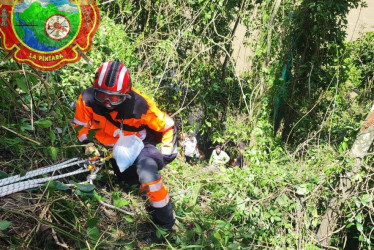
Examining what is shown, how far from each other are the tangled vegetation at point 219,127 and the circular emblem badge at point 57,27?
1.06ft

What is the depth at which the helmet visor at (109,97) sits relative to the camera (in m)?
3.23

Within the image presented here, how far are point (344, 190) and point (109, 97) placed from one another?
2621mm

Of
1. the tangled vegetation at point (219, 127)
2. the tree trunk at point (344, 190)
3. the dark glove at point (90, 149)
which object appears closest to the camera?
the tangled vegetation at point (219, 127)

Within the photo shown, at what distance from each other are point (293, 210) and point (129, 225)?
6.00ft

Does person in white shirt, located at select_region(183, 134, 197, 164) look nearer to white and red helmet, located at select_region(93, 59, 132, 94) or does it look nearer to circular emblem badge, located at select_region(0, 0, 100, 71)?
white and red helmet, located at select_region(93, 59, 132, 94)

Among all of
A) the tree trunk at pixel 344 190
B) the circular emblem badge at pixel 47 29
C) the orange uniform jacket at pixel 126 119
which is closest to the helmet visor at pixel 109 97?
the orange uniform jacket at pixel 126 119

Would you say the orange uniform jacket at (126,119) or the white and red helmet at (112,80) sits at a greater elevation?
the white and red helmet at (112,80)

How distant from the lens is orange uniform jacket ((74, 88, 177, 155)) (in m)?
3.44

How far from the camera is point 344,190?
412cm

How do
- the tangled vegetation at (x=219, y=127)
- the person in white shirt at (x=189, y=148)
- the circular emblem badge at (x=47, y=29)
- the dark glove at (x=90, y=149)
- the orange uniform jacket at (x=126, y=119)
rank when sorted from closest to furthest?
the circular emblem badge at (x=47, y=29), the tangled vegetation at (x=219, y=127), the dark glove at (x=90, y=149), the orange uniform jacket at (x=126, y=119), the person in white shirt at (x=189, y=148)

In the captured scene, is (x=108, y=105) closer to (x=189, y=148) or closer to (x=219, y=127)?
(x=189, y=148)

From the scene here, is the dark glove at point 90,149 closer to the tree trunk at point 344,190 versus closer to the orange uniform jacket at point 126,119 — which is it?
the orange uniform jacket at point 126,119

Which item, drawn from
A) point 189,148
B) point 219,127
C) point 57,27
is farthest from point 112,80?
point 219,127

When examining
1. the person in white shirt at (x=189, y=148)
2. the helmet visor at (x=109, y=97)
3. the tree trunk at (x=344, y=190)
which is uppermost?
the helmet visor at (x=109, y=97)
